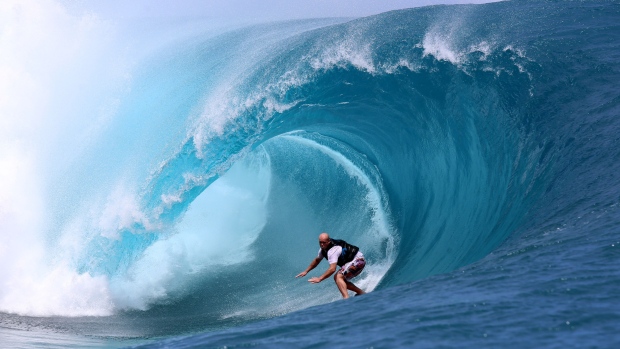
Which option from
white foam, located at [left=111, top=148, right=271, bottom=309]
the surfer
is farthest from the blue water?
the surfer

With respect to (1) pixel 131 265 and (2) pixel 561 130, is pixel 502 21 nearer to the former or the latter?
(2) pixel 561 130

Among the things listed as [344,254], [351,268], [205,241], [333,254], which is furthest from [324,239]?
[205,241]

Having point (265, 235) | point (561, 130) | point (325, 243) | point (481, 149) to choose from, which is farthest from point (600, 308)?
point (265, 235)

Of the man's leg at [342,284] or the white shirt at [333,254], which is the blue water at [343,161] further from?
the white shirt at [333,254]

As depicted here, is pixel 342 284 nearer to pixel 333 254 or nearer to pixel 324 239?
pixel 333 254

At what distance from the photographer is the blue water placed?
330 inches

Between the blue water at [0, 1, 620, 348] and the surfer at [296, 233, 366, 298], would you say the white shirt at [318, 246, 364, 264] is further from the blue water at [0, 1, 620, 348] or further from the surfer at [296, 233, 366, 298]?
the blue water at [0, 1, 620, 348]

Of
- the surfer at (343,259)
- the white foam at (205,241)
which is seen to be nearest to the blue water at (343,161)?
the white foam at (205,241)

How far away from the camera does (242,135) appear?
10.9 meters

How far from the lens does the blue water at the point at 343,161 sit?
27.5 feet

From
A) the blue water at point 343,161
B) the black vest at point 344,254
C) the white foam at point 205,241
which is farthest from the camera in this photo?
the white foam at point 205,241

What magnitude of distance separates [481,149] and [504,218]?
2192 millimetres

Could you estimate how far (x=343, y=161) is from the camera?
14008 mm

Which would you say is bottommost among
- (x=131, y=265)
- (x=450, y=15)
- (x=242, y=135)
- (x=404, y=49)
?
(x=131, y=265)
